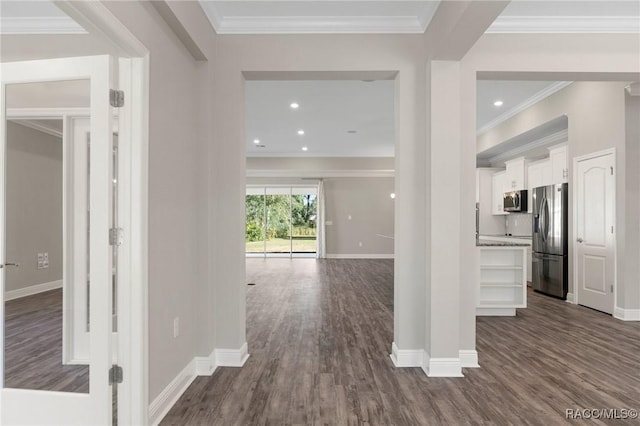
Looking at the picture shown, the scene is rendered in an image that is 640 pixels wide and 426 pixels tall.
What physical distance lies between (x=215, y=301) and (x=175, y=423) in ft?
3.16

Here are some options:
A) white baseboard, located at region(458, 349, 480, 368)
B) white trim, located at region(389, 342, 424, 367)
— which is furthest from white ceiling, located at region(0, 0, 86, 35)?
white baseboard, located at region(458, 349, 480, 368)

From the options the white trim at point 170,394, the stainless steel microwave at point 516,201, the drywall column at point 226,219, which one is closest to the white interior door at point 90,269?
the white trim at point 170,394

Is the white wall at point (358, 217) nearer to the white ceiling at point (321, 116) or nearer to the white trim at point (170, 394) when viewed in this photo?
the white ceiling at point (321, 116)

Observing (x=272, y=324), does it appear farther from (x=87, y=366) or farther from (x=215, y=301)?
(x=87, y=366)

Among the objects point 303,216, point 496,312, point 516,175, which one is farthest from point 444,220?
point 303,216

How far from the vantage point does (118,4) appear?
5.72 feet

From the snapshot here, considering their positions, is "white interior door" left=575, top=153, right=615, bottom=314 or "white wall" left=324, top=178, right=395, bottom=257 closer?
"white interior door" left=575, top=153, right=615, bottom=314

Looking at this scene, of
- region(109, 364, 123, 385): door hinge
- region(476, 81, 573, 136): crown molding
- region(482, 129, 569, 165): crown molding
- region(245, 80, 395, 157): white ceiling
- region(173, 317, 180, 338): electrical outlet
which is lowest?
region(109, 364, 123, 385): door hinge

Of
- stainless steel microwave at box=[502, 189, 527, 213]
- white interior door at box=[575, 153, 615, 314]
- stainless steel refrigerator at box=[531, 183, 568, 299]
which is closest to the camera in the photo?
white interior door at box=[575, 153, 615, 314]

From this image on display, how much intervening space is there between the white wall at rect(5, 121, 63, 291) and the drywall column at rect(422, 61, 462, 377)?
101 inches

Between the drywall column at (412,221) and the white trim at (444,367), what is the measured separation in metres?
0.18

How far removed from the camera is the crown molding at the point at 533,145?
610 cm

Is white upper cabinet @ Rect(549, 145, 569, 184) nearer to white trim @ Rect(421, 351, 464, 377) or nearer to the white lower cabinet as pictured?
the white lower cabinet

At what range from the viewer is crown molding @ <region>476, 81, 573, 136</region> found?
5.07 metres
